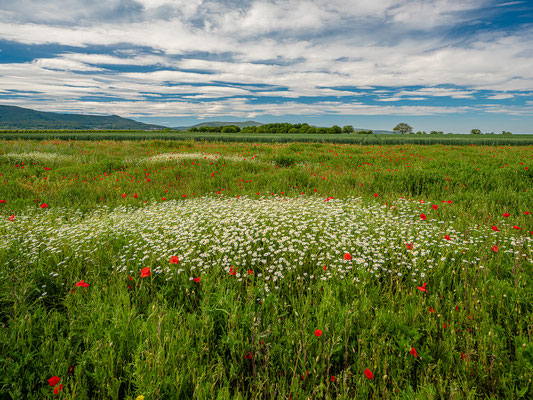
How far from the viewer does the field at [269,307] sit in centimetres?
213

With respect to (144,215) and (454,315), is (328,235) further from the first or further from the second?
→ (144,215)

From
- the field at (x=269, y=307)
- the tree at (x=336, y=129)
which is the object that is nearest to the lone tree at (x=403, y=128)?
the tree at (x=336, y=129)

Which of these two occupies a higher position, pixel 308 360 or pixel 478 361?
pixel 478 361

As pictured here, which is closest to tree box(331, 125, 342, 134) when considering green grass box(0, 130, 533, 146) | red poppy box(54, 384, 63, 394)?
green grass box(0, 130, 533, 146)

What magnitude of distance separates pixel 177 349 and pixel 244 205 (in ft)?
12.5

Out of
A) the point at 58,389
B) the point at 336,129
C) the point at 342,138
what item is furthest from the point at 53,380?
the point at 336,129

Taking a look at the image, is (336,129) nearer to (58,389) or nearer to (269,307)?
(269,307)

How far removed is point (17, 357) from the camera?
7.47ft

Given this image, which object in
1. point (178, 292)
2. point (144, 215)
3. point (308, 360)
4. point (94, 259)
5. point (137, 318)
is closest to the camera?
point (308, 360)

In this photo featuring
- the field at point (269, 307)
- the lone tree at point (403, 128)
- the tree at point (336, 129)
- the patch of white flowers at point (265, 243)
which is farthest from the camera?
the lone tree at point (403, 128)

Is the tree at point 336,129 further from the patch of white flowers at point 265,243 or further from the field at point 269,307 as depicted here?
the patch of white flowers at point 265,243

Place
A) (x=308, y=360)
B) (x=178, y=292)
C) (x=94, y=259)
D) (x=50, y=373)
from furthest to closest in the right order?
(x=94, y=259) < (x=178, y=292) < (x=308, y=360) < (x=50, y=373)

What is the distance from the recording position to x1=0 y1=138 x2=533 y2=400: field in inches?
83.8

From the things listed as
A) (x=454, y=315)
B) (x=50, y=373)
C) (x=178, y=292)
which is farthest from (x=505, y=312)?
(x=50, y=373)
